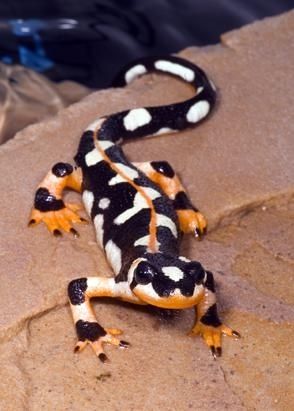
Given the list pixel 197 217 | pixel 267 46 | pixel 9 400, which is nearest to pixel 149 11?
pixel 267 46

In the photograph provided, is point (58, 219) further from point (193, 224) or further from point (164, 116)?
point (164, 116)

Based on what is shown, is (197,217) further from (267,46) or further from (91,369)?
(267,46)

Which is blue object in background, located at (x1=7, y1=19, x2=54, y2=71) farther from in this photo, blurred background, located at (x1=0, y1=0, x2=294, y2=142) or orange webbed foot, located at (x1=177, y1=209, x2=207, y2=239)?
orange webbed foot, located at (x1=177, y1=209, x2=207, y2=239)

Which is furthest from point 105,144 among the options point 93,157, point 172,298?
point 172,298

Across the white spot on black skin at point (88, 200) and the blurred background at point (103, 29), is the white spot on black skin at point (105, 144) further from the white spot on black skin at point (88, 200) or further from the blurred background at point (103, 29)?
the blurred background at point (103, 29)

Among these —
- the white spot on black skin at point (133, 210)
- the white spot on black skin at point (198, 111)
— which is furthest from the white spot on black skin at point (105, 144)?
the white spot on black skin at point (198, 111)

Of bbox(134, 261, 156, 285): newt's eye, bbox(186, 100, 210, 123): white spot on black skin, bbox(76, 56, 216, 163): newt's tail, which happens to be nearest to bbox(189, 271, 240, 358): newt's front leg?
bbox(134, 261, 156, 285): newt's eye

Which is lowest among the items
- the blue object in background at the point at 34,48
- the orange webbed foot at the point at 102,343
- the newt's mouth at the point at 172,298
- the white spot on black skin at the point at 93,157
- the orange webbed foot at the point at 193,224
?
the blue object in background at the point at 34,48
